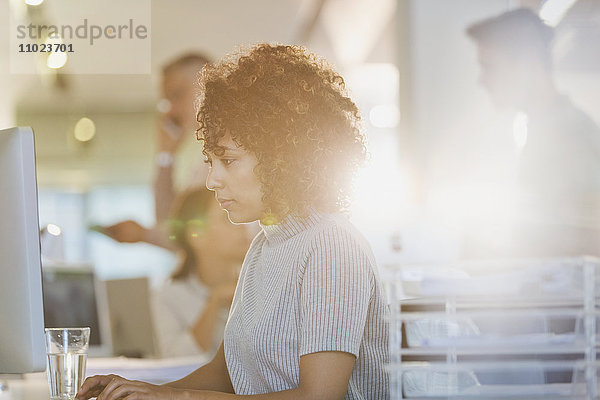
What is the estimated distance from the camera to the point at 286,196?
3.97 ft

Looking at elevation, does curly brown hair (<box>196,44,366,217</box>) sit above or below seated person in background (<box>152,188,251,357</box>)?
above

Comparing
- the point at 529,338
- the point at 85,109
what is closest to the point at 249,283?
the point at 529,338

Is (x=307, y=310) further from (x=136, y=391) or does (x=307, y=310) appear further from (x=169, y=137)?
(x=169, y=137)

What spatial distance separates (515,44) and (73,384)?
2.16 metres

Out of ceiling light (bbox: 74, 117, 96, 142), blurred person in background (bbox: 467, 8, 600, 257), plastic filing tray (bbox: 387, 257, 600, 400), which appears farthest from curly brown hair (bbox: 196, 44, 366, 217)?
ceiling light (bbox: 74, 117, 96, 142)

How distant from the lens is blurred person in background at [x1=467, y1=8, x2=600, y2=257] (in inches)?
Answer: 108

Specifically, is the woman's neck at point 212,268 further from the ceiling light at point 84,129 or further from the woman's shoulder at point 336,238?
the ceiling light at point 84,129

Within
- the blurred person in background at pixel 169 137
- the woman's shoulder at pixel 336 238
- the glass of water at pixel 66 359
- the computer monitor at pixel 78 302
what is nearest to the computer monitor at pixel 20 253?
the glass of water at pixel 66 359

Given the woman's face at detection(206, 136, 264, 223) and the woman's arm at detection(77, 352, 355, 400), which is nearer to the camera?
the woman's arm at detection(77, 352, 355, 400)

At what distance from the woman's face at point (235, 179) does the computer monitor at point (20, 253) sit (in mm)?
279

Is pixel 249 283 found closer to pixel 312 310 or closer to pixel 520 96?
pixel 312 310

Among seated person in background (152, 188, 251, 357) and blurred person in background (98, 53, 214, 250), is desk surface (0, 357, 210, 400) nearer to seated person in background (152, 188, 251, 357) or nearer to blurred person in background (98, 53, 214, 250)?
seated person in background (152, 188, 251, 357)

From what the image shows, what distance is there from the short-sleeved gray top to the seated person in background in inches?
53.4

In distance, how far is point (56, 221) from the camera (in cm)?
766
